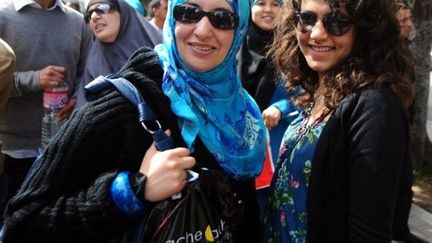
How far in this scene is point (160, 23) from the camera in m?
5.47

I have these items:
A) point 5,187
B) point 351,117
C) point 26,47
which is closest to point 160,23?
point 26,47

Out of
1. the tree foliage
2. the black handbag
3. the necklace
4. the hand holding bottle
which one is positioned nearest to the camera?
the black handbag

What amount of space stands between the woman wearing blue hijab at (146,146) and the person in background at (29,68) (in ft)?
4.69

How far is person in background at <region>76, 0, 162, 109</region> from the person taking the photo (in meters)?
3.14

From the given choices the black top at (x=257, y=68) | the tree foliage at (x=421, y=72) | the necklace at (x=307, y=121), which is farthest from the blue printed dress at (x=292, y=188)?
the tree foliage at (x=421, y=72)

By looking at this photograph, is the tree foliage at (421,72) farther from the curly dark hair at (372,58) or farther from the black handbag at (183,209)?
the black handbag at (183,209)

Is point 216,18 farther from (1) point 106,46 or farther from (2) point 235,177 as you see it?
(1) point 106,46

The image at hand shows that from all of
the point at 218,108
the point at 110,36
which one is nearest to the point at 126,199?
the point at 218,108

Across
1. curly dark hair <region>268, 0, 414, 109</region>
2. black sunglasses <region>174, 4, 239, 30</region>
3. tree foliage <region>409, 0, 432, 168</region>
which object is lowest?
tree foliage <region>409, 0, 432, 168</region>

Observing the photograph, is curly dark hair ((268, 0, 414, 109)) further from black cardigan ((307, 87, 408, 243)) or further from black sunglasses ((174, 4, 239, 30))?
black sunglasses ((174, 4, 239, 30))

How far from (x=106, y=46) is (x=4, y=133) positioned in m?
0.89

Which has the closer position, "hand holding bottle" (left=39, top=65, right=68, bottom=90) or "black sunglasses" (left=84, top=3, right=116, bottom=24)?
"hand holding bottle" (left=39, top=65, right=68, bottom=90)

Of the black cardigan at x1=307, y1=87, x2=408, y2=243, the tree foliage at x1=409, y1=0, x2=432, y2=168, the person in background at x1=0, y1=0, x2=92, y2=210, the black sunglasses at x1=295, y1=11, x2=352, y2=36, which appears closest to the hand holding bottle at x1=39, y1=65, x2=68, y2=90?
the person in background at x1=0, y1=0, x2=92, y2=210

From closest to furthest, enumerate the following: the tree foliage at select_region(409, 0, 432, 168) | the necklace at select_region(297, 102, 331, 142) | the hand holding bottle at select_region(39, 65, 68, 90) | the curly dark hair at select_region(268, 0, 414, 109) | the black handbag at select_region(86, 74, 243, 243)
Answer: the black handbag at select_region(86, 74, 243, 243)
the curly dark hair at select_region(268, 0, 414, 109)
the necklace at select_region(297, 102, 331, 142)
the hand holding bottle at select_region(39, 65, 68, 90)
the tree foliage at select_region(409, 0, 432, 168)
